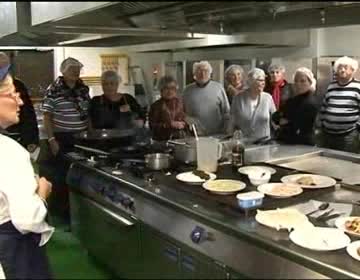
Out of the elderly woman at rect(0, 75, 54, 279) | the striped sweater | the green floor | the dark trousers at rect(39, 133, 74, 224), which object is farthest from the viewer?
the striped sweater

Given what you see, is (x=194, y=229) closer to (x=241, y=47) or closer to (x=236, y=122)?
(x=236, y=122)

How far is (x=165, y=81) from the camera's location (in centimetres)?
252

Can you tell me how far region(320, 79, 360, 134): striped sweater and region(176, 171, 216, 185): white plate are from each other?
947 mm

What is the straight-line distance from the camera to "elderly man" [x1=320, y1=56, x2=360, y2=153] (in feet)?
7.67

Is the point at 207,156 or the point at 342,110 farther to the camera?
the point at 342,110

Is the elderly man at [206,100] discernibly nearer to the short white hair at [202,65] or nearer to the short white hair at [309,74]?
the short white hair at [202,65]

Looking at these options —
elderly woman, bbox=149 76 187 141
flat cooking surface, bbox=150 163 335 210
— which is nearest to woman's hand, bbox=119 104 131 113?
elderly woman, bbox=149 76 187 141

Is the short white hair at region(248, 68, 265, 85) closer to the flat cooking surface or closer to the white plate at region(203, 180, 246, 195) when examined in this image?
the flat cooking surface

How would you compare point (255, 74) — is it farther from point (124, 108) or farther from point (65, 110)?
point (65, 110)

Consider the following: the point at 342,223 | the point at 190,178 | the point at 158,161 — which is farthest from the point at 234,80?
the point at 342,223

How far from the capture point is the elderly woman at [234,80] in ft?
8.11

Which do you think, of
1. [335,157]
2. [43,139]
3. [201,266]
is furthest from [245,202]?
[43,139]

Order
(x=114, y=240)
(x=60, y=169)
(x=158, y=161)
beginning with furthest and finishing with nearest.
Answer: (x=60, y=169), (x=158, y=161), (x=114, y=240)

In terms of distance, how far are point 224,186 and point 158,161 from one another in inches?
16.4
